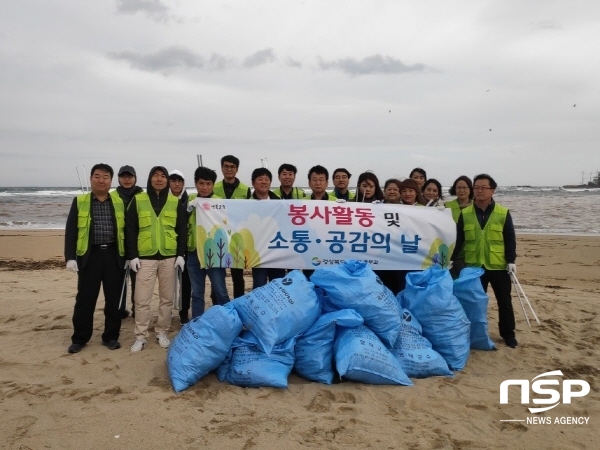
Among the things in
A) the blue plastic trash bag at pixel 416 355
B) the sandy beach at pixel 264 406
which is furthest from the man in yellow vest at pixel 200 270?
the blue plastic trash bag at pixel 416 355

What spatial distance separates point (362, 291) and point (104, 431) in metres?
1.92

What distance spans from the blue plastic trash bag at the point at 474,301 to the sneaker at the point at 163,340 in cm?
258

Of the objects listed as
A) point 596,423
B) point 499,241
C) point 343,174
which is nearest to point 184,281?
point 343,174

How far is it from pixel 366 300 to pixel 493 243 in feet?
5.19

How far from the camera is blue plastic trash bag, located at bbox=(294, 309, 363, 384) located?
344 cm

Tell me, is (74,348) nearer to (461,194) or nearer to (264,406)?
(264,406)

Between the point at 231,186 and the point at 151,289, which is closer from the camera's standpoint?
the point at 151,289

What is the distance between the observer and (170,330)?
188 inches

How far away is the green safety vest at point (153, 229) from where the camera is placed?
13.6 ft

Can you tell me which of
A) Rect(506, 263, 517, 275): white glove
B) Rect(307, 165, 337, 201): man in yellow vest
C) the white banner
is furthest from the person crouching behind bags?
Rect(506, 263, 517, 275): white glove

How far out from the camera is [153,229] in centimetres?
414

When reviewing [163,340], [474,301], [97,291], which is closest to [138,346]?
[163,340]

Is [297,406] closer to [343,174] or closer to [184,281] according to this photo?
[184,281]

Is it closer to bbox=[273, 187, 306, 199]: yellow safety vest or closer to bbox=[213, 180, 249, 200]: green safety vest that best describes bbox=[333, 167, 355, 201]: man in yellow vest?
bbox=[273, 187, 306, 199]: yellow safety vest
